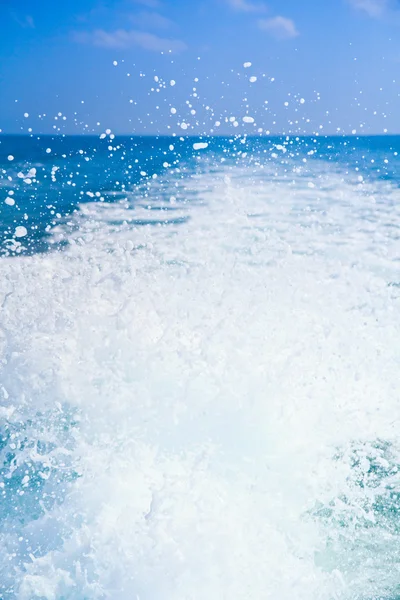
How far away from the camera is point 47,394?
14.7ft

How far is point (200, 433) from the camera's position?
411 cm

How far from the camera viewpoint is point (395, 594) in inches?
112

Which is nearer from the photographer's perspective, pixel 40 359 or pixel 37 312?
pixel 40 359

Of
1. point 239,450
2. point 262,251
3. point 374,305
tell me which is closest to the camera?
point 239,450

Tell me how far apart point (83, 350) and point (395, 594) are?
10.2 ft

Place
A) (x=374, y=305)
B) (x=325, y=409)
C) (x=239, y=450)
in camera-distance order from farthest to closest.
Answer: (x=374, y=305) < (x=325, y=409) < (x=239, y=450)

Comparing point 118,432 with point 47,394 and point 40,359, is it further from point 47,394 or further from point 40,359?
point 40,359

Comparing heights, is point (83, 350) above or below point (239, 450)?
above

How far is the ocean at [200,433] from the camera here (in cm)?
302

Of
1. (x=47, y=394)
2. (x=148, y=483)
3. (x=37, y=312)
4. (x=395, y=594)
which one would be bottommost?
(x=395, y=594)

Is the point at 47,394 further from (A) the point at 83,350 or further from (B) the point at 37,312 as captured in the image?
(B) the point at 37,312

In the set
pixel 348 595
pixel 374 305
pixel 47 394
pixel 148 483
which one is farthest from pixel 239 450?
pixel 374 305

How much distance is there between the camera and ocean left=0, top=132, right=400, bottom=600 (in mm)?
3020

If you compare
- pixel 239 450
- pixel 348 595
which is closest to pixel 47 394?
pixel 239 450
